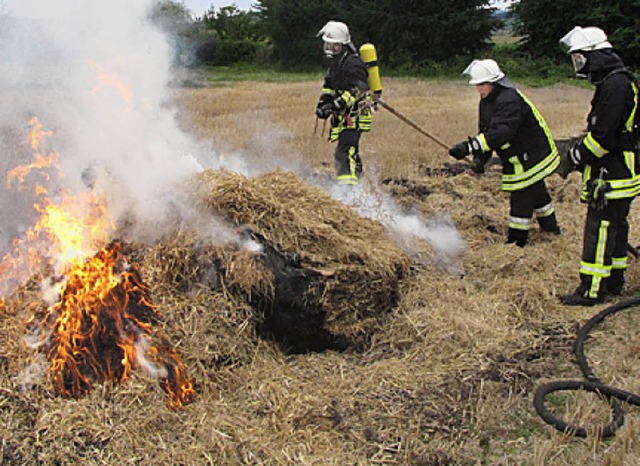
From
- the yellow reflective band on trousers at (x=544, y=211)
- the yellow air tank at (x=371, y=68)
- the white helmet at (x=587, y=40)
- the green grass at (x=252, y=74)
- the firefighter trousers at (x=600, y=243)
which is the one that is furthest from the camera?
the green grass at (x=252, y=74)

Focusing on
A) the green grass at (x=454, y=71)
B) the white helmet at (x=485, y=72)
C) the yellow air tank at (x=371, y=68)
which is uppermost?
the white helmet at (x=485, y=72)

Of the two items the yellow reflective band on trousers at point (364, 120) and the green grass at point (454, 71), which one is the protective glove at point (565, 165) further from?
the green grass at point (454, 71)

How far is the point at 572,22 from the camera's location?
82.6 ft

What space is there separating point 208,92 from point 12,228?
1343 cm

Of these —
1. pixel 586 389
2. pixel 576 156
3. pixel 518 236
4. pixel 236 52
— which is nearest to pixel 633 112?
pixel 576 156

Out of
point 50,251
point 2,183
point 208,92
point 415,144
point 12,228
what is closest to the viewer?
point 50,251

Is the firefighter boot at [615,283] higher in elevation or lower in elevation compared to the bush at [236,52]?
higher

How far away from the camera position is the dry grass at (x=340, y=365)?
3.10 metres

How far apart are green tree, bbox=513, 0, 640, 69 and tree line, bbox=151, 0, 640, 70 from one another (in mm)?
35

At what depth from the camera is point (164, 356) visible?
3559 mm

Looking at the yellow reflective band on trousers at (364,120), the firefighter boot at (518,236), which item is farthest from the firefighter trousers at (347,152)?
the firefighter boot at (518,236)

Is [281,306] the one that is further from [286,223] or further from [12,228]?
[12,228]

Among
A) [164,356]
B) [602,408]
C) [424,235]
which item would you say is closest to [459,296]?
[424,235]

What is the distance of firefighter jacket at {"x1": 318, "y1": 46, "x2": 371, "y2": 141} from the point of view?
6984 millimetres
